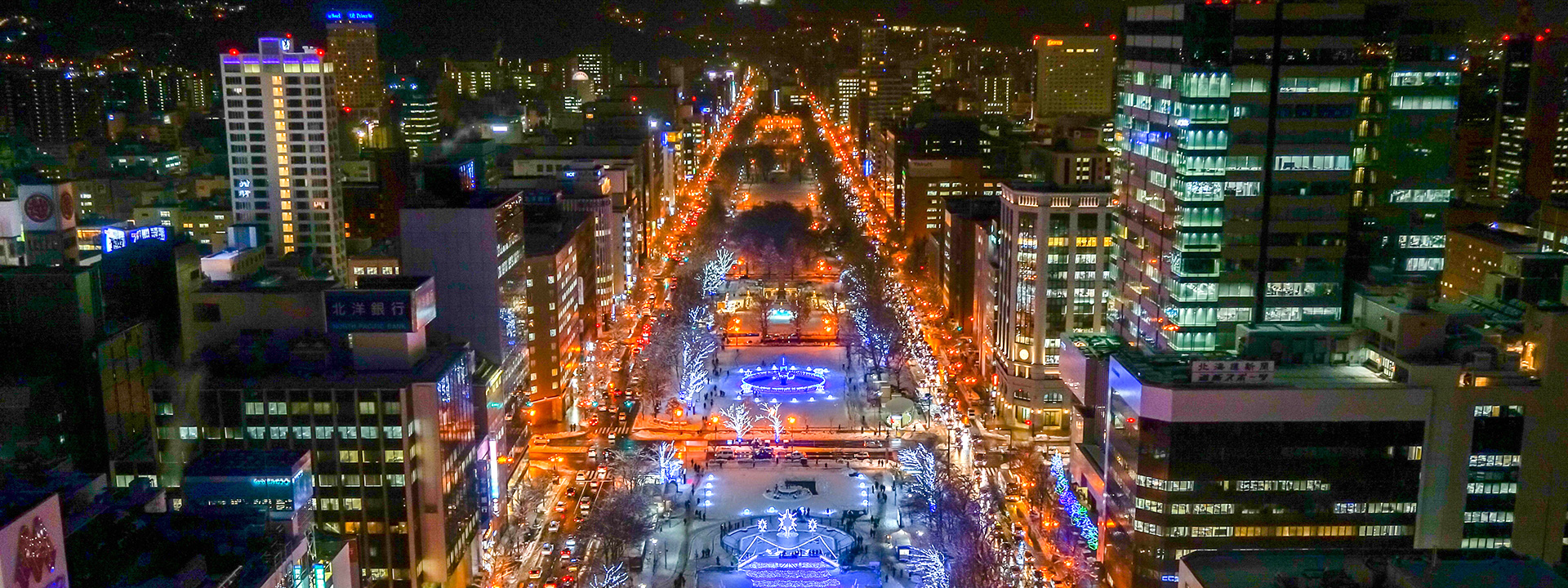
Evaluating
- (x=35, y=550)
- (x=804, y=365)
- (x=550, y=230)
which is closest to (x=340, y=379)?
(x=35, y=550)

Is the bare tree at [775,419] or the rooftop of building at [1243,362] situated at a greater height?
the rooftop of building at [1243,362]

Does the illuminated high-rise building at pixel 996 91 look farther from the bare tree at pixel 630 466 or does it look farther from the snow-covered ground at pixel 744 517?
the snow-covered ground at pixel 744 517

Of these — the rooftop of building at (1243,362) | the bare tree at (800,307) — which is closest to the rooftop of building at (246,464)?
the rooftop of building at (1243,362)

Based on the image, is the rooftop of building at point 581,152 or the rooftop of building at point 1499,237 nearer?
the rooftop of building at point 1499,237

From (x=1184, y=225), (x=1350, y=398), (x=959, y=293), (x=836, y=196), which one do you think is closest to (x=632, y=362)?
(x=959, y=293)

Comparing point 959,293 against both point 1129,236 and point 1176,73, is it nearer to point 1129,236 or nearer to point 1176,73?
point 1129,236

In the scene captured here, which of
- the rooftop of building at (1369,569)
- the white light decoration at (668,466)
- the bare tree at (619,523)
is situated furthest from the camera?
the white light decoration at (668,466)
